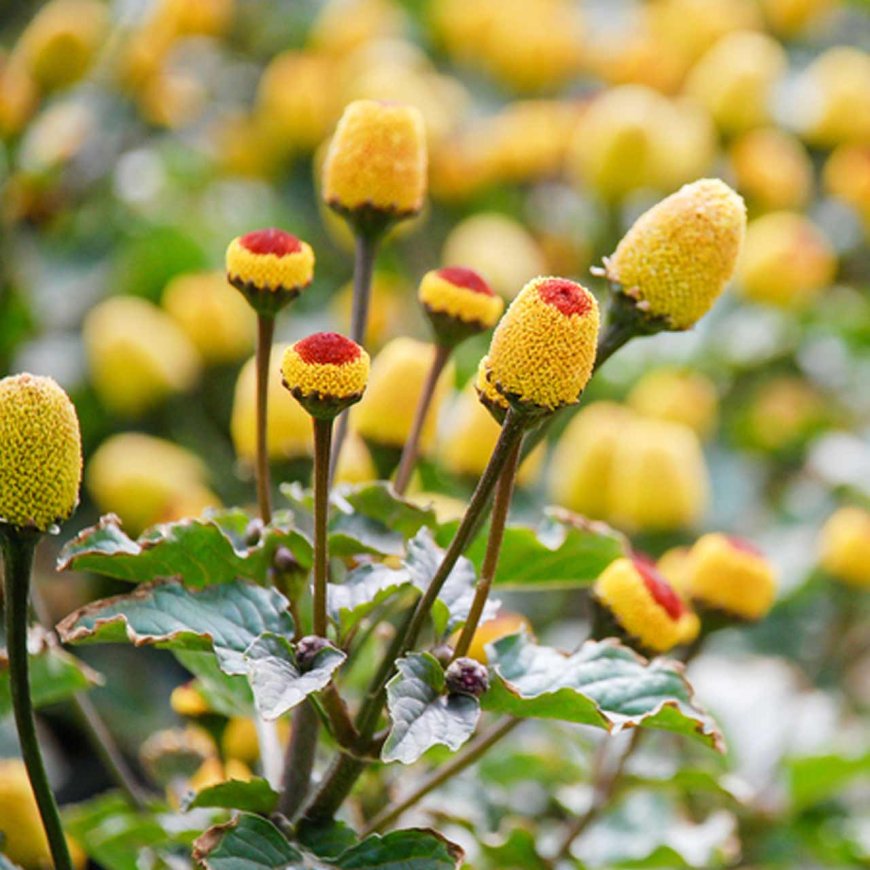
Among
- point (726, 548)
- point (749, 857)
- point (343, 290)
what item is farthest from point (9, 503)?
point (343, 290)

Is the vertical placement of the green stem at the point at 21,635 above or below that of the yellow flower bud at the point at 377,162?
below

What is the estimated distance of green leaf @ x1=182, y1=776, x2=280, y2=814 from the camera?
609mm

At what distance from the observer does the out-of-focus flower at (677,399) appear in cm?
133

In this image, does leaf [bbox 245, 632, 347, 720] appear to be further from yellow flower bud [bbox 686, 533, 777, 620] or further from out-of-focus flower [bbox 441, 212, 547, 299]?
out-of-focus flower [bbox 441, 212, 547, 299]

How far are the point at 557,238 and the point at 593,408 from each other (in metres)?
0.34

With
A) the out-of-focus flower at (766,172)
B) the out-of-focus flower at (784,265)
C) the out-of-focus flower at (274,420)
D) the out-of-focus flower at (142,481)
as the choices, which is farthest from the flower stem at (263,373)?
the out-of-focus flower at (766,172)

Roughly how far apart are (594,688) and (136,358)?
32.5 inches

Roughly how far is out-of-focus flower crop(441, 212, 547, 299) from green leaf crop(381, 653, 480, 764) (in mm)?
814

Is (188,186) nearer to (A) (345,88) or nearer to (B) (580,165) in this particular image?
(A) (345,88)

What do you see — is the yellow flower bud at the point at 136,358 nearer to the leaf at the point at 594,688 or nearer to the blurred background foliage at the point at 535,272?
the blurred background foliage at the point at 535,272

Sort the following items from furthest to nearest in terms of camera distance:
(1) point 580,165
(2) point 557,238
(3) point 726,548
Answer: (2) point 557,238
(1) point 580,165
(3) point 726,548

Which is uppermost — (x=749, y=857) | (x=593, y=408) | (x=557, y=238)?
(x=557, y=238)

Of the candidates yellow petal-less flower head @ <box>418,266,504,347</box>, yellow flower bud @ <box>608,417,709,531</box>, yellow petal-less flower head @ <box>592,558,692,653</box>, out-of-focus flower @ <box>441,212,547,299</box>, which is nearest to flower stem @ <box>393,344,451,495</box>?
yellow petal-less flower head @ <box>418,266,504,347</box>

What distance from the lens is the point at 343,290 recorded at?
1.57 meters
